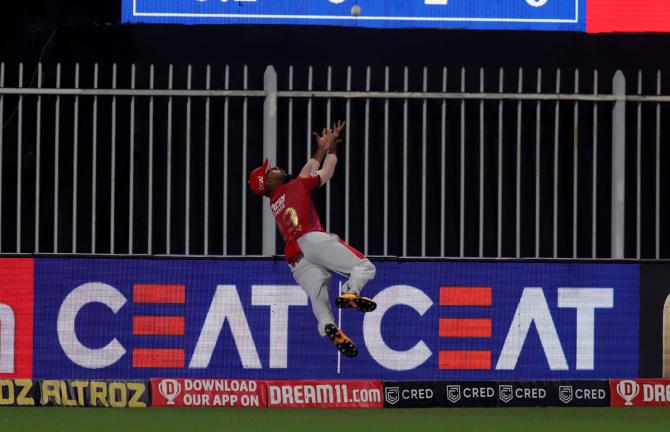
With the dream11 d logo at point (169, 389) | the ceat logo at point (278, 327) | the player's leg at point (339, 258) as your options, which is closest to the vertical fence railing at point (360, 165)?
the ceat logo at point (278, 327)

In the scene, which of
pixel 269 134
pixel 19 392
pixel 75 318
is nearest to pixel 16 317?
pixel 75 318

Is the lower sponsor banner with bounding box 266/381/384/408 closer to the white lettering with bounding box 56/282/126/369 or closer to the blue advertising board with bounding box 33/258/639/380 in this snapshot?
the blue advertising board with bounding box 33/258/639/380

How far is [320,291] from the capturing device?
11500 millimetres

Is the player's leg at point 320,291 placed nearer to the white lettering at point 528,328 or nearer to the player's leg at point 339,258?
the player's leg at point 339,258

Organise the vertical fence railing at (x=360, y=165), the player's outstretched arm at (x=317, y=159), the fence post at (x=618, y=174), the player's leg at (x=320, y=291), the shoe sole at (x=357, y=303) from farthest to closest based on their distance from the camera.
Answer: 1. the vertical fence railing at (x=360, y=165)
2. the fence post at (x=618, y=174)
3. the player's outstretched arm at (x=317, y=159)
4. the player's leg at (x=320, y=291)
5. the shoe sole at (x=357, y=303)

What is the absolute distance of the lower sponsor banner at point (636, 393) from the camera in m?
11.6

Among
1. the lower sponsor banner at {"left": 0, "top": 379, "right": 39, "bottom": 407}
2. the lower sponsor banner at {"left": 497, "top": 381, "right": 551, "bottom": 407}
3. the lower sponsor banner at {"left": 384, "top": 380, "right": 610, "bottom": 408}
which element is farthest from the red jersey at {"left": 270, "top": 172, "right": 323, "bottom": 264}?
the lower sponsor banner at {"left": 0, "top": 379, "right": 39, "bottom": 407}

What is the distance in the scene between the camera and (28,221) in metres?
12.6

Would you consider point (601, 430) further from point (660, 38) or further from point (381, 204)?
point (660, 38)

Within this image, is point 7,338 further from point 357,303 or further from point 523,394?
point 523,394

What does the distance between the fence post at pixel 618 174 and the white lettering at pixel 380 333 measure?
6.10 ft

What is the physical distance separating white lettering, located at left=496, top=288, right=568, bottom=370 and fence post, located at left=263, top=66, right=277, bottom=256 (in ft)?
7.46

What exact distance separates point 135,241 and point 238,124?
1.49 m

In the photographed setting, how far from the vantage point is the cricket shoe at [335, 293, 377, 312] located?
425 inches
